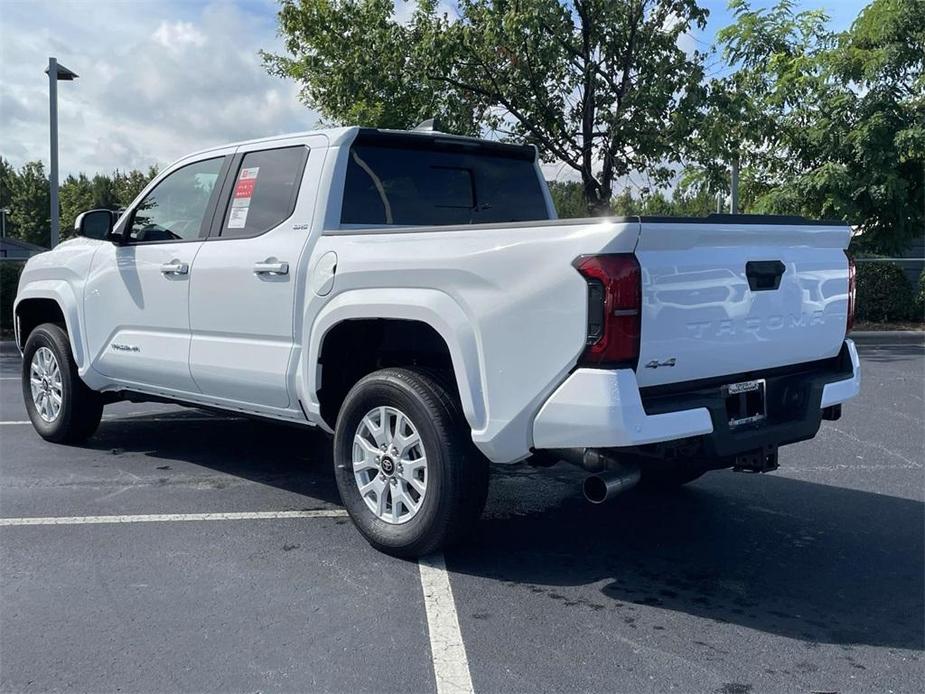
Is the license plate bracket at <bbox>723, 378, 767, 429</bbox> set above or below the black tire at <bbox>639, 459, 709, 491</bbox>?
above

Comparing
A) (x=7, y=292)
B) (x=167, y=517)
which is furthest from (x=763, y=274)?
(x=7, y=292)

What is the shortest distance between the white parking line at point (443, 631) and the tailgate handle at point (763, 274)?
1.83m

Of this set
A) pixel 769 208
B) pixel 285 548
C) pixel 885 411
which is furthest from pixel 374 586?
pixel 769 208

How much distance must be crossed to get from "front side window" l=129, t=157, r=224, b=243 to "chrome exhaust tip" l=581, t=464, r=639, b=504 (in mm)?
2901

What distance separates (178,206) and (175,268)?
0.55 meters

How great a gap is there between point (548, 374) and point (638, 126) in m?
11.4

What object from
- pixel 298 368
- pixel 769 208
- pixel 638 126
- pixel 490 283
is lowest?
pixel 298 368

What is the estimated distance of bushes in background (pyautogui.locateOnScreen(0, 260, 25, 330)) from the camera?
46.5 feet

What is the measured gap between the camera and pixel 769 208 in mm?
16203

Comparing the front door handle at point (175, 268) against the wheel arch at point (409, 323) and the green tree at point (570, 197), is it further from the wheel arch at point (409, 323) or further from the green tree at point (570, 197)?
the green tree at point (570, 197)

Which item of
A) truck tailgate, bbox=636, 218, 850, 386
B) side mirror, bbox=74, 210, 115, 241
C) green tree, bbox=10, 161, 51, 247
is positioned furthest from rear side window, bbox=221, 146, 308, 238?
green tree, bbox=10, 161, 51, 247

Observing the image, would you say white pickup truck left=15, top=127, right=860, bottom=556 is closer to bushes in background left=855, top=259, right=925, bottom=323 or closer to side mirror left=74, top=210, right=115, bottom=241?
side mirror left=74, top=210, right=115, bottom=241

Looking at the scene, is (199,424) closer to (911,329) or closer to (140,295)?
(140,295)

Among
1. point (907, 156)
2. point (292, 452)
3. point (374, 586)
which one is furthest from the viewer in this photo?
point (907, 156)
